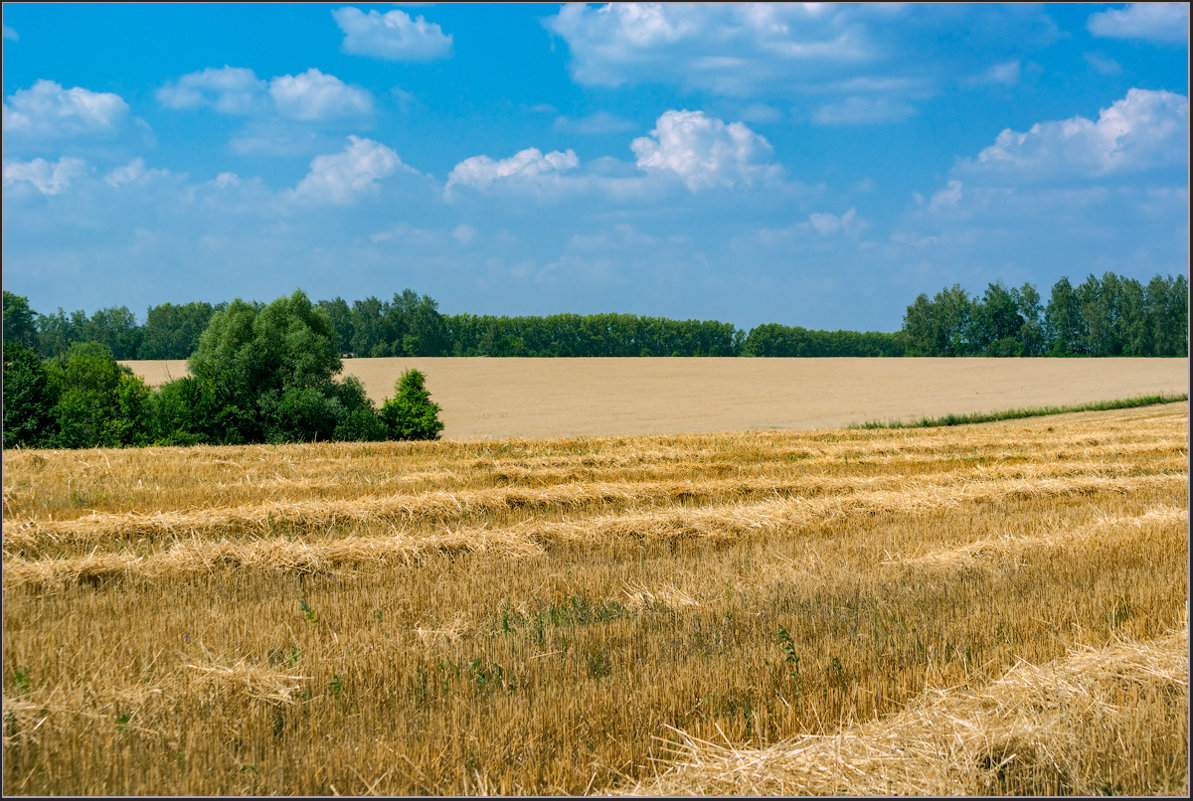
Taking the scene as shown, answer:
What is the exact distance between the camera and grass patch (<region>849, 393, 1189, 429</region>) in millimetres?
37231

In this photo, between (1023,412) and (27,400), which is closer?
(27,400)

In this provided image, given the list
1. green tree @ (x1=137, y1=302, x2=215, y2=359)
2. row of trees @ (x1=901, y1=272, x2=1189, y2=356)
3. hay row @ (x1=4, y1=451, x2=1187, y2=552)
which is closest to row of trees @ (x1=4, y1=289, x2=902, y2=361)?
green tree @ (x1=137, y1=302, x2=215, y2=359)

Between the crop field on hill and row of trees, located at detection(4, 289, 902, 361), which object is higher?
row of trees, located at detection(4, 289, 902, 361)

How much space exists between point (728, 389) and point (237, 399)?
38.6m

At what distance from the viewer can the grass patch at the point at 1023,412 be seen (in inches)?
1466

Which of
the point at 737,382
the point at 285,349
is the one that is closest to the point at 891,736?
the point at 285,349

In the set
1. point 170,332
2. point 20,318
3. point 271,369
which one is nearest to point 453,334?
point 170,332

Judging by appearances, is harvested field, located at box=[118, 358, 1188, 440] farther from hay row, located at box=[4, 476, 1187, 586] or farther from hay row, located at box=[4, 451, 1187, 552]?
hay row, located at box=[4, 476, 1187, 586]

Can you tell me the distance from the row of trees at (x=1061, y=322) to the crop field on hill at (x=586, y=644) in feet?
320

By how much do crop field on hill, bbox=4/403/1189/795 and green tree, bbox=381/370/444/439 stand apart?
75.8 feet

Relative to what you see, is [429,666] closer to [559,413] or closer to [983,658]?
[983,658]

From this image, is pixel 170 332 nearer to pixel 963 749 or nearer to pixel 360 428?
pixel 360 428

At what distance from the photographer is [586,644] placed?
631 cm

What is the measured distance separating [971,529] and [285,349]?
117 feet
